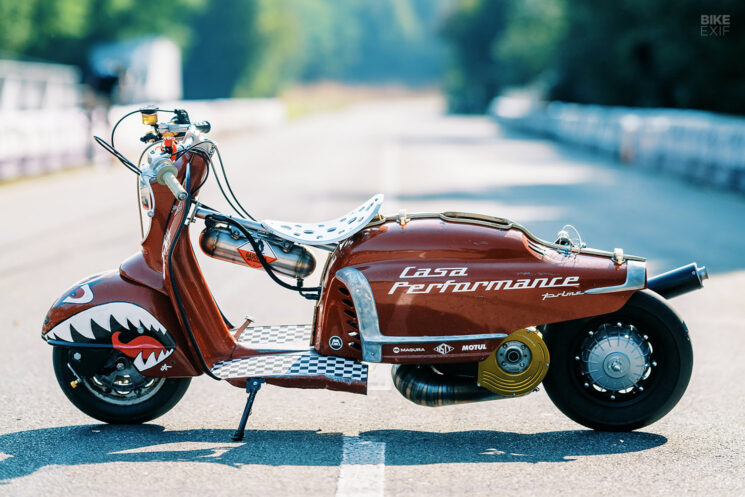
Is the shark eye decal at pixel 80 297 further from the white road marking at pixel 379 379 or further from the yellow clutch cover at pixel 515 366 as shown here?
the yellow clutch cover at pixel 515 366

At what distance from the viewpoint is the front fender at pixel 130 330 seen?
5004 mm

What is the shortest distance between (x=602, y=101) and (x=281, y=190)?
28753mm

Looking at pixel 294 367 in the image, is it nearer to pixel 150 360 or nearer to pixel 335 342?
pixel 335 342

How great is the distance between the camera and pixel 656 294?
4.98 m

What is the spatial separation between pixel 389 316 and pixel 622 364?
1102mm

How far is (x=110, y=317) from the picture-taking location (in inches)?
197

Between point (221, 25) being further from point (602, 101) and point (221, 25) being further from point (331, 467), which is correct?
point (331, 467)

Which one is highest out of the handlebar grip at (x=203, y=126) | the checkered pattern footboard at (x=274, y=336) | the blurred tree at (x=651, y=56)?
the blurred tree at (x=651, y=56)

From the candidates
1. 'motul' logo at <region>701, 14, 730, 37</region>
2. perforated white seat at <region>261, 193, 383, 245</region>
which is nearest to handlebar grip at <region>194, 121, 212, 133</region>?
perforated white seat at <region>261, 193, 383, 245</region>

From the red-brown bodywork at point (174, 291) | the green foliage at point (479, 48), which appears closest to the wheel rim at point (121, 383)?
the red-brown bodywork at point (174, 291)

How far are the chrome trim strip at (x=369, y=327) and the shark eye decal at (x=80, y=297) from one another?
1203mm

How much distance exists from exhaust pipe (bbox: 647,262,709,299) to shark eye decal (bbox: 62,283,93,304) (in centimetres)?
267

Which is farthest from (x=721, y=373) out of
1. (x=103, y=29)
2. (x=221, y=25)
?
(x=221, y=25)

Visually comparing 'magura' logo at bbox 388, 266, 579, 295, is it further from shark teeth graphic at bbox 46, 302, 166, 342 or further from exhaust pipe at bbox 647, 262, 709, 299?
shark teeth graphic at bbox 46, 302, 166, 342
